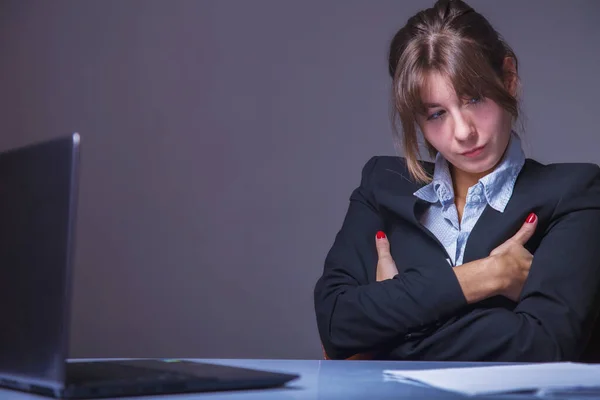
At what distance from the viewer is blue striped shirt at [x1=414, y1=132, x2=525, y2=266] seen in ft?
4.90

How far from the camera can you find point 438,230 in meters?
1.55

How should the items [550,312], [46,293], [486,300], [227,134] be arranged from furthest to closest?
[227,134] < [486,300] < [550,312] < [46,293]

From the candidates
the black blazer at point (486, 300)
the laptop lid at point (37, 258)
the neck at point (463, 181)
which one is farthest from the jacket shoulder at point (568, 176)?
the laptop lid at point (37, 258)

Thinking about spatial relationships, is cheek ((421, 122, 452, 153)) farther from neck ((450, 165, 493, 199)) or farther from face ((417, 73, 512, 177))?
neck ((450, 165, 493, 199))

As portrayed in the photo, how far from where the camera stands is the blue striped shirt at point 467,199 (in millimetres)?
1494

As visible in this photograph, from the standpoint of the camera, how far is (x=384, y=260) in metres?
1.54

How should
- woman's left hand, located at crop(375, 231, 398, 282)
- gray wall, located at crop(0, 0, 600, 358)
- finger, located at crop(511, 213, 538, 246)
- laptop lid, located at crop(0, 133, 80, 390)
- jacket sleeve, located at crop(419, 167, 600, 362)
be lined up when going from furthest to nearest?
gray wall, located at crop(0, 0, 600, 358)
woman's left hand, located at crop(375, 231, 398, 282)
finger, located at crop(511, 213, 538, 246)
jacket sleeve, located at crop(419, 167, 600, 362)
laptop lid, located at crop(0, 133, 80, 390)

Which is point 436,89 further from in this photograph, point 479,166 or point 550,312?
point 550,312

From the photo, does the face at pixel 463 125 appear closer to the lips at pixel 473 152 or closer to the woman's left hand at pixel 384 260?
the lips at pixel 473 152

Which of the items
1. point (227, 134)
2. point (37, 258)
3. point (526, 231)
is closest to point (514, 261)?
point (526, 231)

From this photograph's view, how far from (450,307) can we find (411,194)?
317 mm

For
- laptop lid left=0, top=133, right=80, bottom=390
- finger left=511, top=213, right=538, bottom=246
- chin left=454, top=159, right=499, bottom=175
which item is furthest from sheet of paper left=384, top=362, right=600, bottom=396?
chin left=454, top=159, right=499, bottom=175

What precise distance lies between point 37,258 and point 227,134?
8.68 ft

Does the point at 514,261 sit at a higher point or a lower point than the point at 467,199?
lower
